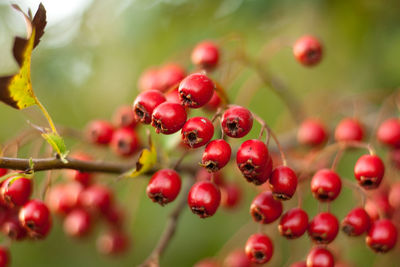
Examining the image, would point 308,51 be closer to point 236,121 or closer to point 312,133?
point 312,133

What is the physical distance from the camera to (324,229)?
1.83 m

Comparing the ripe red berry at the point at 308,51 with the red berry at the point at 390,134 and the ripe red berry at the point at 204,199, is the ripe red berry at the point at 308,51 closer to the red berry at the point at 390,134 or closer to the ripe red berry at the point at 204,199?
the red berry at the point at 390,134

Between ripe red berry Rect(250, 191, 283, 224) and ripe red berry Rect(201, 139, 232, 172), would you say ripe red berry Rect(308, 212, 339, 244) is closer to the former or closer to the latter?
ripe red berry Rect(250, 191, 283, 224)

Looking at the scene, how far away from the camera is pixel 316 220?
1.86 m

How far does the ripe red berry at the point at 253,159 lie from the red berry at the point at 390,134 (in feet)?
3.79

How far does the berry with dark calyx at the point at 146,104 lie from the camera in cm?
170

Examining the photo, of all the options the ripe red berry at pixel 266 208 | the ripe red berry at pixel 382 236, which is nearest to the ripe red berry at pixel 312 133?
the ripe red berry at pixel 382 236

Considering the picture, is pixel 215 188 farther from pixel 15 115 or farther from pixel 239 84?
pixel 15 115

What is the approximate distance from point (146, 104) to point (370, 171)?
946 mm

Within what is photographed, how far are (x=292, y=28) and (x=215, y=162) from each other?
294cm

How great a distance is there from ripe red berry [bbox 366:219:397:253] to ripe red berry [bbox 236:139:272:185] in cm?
67

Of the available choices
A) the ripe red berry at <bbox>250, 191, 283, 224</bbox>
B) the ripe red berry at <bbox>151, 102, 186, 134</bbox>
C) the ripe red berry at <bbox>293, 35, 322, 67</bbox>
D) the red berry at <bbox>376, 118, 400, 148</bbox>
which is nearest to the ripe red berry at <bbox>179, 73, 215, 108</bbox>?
the ripe red berry at <bbox>151, 102, 186, 134</bbox>

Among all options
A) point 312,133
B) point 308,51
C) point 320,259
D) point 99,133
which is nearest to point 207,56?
point 308,51

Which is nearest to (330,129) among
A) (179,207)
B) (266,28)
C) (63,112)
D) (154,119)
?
(266,28)
